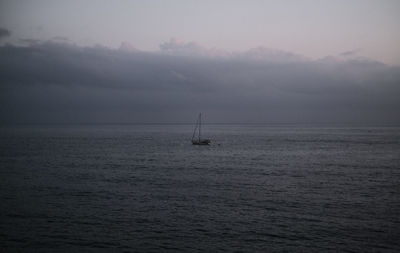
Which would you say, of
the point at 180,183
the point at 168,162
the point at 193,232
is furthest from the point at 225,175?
the point at 193,232

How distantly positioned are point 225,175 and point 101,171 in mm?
20643

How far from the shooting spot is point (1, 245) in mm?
24625

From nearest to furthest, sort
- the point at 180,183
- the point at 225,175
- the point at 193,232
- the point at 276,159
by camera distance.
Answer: the point at 193,232, the point at 180,183, the point at 225,175, the point at 276,159

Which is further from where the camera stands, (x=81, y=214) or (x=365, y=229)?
(x=81, y=214)

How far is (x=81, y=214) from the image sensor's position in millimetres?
32594

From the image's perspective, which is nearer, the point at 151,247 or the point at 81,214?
the point at 151,247

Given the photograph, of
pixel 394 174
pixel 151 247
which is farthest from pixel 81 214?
pixel 394 174

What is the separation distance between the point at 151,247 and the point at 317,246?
446 inches

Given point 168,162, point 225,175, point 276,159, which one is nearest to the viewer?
point 225,175

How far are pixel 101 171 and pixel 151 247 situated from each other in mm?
38001

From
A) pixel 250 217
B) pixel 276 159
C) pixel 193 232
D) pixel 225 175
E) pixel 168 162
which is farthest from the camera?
pixel 276 159

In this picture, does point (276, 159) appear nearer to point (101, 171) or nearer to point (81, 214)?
point (101, 171)

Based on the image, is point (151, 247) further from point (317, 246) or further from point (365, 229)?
point (365, 229)

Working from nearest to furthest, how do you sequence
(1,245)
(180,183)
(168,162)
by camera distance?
(1,245) < (180,183) < (168,162)
